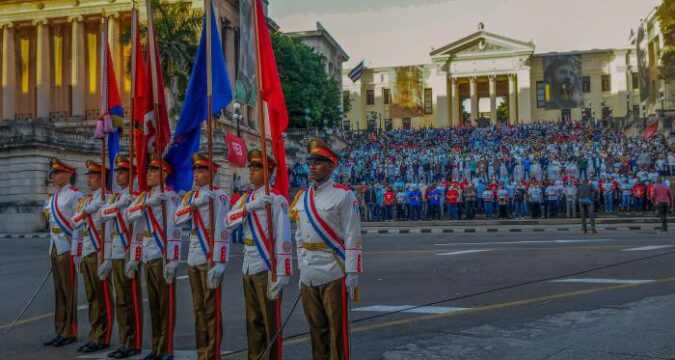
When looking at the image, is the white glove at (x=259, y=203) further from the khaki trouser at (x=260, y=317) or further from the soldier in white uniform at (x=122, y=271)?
the soldier in white uniform at (x=122, y=271)

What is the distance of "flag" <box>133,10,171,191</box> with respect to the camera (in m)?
8.12

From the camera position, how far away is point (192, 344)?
754 cm

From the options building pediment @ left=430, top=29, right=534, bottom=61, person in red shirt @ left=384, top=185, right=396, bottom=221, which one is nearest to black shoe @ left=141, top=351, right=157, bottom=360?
person in red shirt @ left=384, top=185, right=396, bottom=221

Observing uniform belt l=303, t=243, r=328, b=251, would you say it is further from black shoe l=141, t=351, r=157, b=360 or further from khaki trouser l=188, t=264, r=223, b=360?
black shoe l=141, t=351, r=157, b=360

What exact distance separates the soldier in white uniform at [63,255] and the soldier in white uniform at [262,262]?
2.90 metres

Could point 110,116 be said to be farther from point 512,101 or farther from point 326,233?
point 512,101

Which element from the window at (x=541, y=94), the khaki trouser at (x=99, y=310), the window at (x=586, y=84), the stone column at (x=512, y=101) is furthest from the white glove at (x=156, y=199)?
the window at (x=586, y=84)

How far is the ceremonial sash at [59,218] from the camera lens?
324 inches

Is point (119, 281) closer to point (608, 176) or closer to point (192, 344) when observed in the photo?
point (192, 344)

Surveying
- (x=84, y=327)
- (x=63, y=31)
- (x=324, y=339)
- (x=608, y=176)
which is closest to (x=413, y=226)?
(x=608, y=176)

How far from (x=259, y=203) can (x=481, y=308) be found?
3.82 meters

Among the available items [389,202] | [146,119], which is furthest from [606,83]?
[146,119]

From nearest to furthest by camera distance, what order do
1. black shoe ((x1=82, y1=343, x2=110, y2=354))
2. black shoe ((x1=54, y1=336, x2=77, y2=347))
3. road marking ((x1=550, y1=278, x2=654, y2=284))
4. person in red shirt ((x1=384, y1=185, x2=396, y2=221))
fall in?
black shoe ((x1=82, y1=343, x2=110, y2=354)) → black shoe ((x1=54, y1=336, x2=77, y2=347)) → road marking ((x1=550, y1=278, x2=654, y2=284)) → person in red shirt ((x1=384, y1=185, x2=396, y2=221))

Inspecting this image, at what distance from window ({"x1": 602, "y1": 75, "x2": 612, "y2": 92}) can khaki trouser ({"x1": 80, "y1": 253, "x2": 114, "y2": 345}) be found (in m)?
97.4
